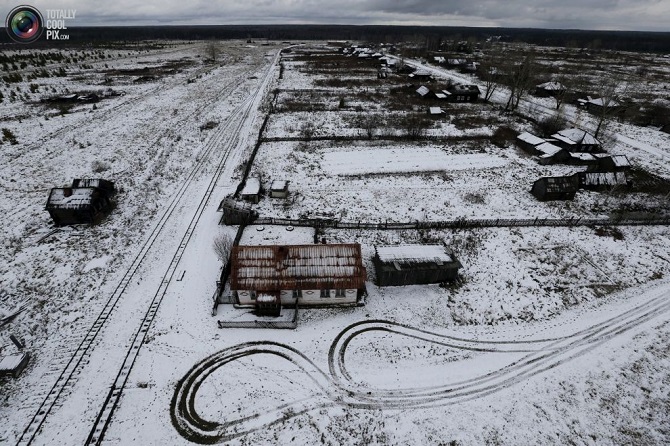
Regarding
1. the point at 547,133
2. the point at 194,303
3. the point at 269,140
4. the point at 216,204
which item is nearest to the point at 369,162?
the point at 269,140

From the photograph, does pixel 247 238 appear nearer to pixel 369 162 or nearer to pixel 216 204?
pixel 216 204

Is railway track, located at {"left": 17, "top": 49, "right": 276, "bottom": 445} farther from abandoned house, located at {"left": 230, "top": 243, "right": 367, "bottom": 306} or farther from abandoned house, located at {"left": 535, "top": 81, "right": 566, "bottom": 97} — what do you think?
abandoned house, located at {"left": 535, "top": 81, "right": 566, "bottom": 97}

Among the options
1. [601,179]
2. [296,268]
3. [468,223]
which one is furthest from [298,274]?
[601,179]

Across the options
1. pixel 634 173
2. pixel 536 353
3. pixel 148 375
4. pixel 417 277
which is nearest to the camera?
pixel 148 375

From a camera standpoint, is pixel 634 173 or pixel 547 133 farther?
pixel 547 133

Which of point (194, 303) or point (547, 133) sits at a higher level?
point (547, 133)

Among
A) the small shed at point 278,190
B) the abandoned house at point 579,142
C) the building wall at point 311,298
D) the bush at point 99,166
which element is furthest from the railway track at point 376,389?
the bush at point 99,166
